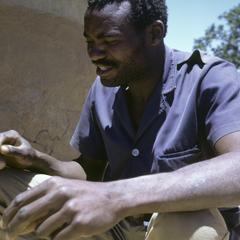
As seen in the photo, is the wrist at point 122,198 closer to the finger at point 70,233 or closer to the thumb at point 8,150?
the finger at point 70,233

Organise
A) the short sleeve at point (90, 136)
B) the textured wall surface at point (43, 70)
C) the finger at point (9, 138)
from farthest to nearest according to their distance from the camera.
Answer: the textured wall surface at point (43, 70) < the short sleeve at point (90, 136) < the finger at point (9, 138)

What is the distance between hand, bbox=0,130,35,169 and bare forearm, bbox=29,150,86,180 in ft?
0.12

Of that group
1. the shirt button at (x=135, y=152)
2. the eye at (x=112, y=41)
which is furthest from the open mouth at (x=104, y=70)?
the shirt button at (x=135, y=152)

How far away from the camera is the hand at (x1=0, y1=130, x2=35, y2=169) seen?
7.68 ft

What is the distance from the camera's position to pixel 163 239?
6.16 ft

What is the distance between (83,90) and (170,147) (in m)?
1.79

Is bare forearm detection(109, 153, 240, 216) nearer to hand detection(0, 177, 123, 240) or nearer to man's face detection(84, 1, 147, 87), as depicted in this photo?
hand detection(0, 177, 123, 240)

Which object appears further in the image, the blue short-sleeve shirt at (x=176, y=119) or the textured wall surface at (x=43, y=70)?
the textured wall surface at (x=43, y=70)

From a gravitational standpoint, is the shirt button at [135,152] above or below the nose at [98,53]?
below

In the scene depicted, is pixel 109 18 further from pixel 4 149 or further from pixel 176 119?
pixel 4 149

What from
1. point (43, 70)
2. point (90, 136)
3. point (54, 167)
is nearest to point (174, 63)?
point (90, 136)

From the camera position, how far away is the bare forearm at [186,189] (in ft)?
5.68

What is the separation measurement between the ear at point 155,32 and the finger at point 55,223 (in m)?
1.08

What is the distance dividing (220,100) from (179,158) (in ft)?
0.89
